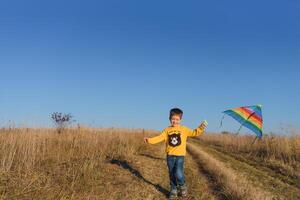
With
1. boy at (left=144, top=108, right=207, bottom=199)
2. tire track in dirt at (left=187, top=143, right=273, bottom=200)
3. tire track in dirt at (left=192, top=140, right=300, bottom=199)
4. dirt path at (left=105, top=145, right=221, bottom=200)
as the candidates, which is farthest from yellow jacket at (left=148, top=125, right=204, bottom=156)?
tire track in dirt at (left=192, top=140, right=300, bottom=199)

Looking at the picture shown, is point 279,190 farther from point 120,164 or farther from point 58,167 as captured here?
point 58,167

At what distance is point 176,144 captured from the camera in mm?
8469

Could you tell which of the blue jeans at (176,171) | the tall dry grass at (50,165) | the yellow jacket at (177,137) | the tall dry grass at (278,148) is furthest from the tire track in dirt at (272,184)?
the tall dry grass at (50,165)

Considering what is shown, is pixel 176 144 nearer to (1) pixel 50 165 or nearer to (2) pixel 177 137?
(2) pixel 177 137

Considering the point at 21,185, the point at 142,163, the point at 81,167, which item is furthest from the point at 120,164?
the point at 21,185

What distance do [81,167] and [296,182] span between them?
5667mm

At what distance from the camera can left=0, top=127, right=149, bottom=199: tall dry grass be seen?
7.08 m

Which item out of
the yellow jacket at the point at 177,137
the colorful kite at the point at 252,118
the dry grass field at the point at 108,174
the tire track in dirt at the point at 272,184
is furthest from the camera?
the colorful kite at the point at 252,118

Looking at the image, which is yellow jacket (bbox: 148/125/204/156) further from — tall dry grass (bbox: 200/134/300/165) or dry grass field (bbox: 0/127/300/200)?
tall dry grass (bbox: 200/134/300/165)

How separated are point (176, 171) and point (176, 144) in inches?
21.6

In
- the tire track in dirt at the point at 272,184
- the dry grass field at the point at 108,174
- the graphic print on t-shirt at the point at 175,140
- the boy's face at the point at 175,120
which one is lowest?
the tire track in dirt at the point at 272,184

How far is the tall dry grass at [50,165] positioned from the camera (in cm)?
708

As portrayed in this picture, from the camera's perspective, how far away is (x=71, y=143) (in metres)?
14.0

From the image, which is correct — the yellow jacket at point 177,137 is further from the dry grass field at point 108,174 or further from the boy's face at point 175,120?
the dry grass field at point 108,174
